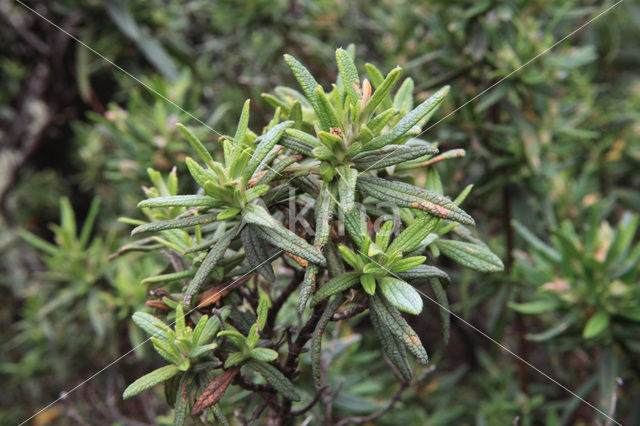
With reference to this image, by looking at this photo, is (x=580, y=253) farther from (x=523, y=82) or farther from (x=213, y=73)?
(x=213, y=73)

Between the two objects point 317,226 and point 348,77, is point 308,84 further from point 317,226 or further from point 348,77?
point 317,226

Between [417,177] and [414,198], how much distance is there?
1110 millimetres

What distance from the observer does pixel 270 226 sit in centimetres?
72

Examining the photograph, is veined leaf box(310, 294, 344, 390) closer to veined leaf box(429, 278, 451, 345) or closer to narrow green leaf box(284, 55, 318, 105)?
veined leaf box(429, 278, 451, 345)

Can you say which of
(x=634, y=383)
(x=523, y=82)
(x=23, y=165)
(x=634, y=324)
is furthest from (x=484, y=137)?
(x=23, y=165)

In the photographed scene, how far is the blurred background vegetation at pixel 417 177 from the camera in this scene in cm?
145

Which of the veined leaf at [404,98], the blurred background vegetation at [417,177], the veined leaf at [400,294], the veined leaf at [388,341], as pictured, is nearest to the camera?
the veined leaf at [400,294]

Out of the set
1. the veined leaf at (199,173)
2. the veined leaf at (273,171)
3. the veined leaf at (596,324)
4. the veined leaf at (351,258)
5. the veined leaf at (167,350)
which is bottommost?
the veined leaf at (596,324)

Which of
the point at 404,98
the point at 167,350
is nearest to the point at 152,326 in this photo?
the point at 167,350

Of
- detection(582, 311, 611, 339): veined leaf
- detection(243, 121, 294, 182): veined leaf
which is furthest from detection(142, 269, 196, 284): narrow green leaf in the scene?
detection(582, 311, 611, 339): veined leaf

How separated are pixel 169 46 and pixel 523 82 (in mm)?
1400

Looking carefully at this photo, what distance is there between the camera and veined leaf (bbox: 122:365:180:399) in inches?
30.4

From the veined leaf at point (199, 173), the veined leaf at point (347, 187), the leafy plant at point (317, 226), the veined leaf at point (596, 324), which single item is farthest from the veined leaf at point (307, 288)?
the veined leaf at point (596, 324)

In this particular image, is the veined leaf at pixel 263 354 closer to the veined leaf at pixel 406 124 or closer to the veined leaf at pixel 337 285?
the veined leaf at pixel 337 285
